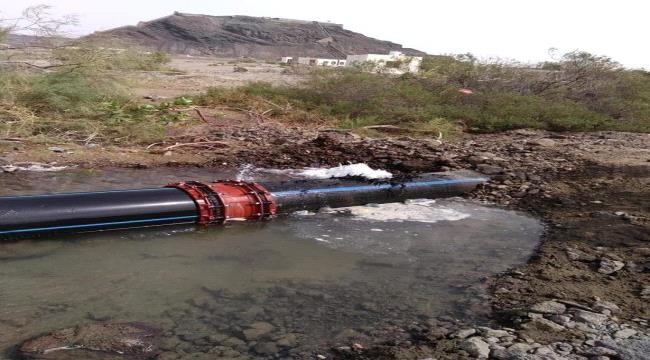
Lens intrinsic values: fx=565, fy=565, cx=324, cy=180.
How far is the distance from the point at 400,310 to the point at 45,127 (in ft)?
21.7

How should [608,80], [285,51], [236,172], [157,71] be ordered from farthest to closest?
[285,51]
[157,71]
[608,80]
[236,172]

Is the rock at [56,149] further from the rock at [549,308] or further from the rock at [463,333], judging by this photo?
the rock at [549,308]

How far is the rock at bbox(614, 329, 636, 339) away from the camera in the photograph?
10.9 ft

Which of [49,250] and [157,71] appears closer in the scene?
[49,250]

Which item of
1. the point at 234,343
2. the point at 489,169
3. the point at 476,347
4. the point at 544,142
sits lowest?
the point at 234,343

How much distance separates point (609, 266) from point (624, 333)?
139cm

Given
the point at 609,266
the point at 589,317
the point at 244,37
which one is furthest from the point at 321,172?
the point at 244,37

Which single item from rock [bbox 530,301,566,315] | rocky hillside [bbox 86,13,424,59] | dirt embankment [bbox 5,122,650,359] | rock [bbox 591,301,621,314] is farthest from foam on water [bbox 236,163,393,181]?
rocky hillside [bbox 86,13,424,59]

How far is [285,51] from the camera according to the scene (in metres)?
46.9

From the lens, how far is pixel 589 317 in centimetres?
359

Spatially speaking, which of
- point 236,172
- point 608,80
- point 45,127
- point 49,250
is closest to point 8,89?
point 45,127

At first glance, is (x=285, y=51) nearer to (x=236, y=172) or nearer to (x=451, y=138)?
(x=451, y=138)

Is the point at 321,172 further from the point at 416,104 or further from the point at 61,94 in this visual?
the point at 416,104

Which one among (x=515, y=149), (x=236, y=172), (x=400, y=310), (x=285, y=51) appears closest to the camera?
(x=400, y=310)
